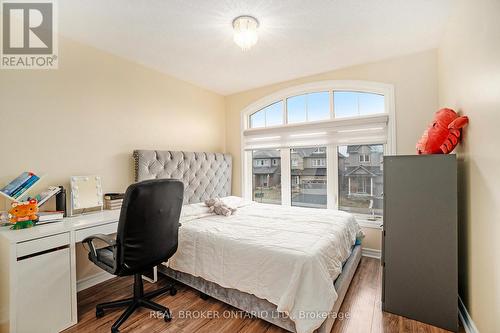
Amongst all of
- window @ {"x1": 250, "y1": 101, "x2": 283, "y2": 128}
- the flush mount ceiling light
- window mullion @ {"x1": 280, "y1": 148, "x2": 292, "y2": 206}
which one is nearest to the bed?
window mullion @ {"x1": 280, "y1": 148, "x2": 292, "y2": 206}

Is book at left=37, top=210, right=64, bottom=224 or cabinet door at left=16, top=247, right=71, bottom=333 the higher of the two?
book at left=37, top=210, right=64, bottom=224

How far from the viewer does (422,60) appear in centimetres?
287

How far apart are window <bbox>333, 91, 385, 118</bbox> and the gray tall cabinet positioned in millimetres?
1476

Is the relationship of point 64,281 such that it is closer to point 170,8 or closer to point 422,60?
point 170,8

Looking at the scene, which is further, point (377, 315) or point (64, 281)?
→ point (377, 315)

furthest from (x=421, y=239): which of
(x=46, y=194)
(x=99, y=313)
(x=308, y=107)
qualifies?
(x=46, y=194)

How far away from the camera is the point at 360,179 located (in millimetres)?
3350

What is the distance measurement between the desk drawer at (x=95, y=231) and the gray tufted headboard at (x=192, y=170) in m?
0.79

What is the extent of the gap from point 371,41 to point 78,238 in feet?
11.9

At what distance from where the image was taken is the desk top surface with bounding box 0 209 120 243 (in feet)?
5.48

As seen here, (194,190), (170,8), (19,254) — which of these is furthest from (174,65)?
(19,254)

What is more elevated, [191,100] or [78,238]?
[191,100]

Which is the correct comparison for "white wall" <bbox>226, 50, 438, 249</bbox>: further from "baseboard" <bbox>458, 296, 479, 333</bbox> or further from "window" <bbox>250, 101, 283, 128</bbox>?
"baseboard" <bbox>458, 296, 479, 333</bbox>

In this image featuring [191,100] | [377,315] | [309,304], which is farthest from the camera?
[191,100]
